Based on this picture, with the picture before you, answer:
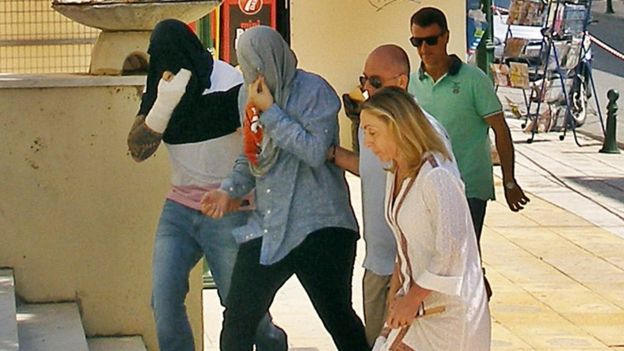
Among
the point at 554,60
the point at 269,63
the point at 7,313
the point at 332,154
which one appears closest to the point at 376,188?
the point at 332,154

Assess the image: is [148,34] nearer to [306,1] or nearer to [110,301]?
[110,301]

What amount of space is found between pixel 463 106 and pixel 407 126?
2.16m

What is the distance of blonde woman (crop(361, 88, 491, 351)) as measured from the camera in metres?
4.74

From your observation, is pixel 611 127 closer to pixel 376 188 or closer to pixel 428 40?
pixel 428 40

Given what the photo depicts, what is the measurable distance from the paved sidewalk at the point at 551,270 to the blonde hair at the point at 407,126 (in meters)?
3.15

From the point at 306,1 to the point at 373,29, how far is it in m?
0.75

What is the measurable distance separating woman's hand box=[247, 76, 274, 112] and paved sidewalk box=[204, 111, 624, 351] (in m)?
2.38

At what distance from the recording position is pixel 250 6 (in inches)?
505

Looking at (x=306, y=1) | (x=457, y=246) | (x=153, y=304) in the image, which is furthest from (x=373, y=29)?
(x=457, y=246)

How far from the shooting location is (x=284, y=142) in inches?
223

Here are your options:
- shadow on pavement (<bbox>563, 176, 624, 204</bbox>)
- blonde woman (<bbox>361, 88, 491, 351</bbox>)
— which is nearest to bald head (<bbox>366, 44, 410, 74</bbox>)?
blonde woman (<bbox>361, 88, 491, 351</bbox>)

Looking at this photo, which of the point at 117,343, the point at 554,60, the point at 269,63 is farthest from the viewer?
the point at 554,60

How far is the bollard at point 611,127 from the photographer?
1502 cm

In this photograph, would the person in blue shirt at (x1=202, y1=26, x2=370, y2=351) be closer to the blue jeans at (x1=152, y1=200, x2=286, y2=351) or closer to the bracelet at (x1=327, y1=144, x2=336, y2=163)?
the bracelet at (x1=327, y1=144, x2=336, y2=163)
